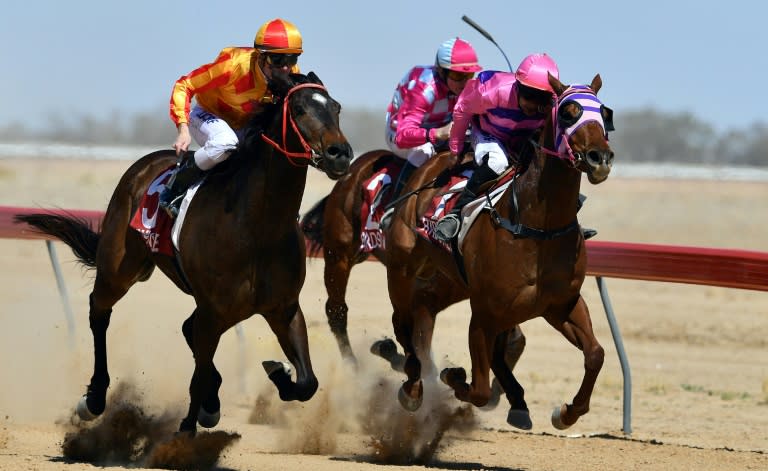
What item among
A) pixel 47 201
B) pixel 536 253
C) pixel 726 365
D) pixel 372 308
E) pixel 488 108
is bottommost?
pixel 47 201

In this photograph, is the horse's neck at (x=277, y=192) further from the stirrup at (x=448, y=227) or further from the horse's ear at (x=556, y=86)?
the horse's ear at (x=556, y=86)

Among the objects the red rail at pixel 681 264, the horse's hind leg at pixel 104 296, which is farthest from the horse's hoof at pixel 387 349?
the horse's hind leg at pixel 104 296

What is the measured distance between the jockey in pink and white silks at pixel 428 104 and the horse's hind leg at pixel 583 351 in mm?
2297

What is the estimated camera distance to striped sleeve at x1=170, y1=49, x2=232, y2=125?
24.3 ft

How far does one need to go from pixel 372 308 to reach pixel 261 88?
7.64 meters

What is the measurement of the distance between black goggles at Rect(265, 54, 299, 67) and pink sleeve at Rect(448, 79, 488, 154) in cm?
121

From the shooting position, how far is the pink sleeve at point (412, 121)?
30.7ft

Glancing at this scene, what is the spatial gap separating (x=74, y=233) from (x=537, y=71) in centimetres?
327

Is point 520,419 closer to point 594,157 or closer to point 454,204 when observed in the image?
point 454,204

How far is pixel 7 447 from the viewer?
8016mm

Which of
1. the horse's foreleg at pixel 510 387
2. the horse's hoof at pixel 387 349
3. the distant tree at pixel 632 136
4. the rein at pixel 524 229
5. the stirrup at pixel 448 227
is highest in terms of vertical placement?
the rein at pixel 524 229

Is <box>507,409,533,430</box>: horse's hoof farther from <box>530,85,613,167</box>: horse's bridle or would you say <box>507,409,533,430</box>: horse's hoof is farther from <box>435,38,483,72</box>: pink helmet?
<box>435,38,483,72</box>: pink helmet

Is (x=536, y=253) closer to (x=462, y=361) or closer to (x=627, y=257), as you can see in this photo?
(x=627, y=257)

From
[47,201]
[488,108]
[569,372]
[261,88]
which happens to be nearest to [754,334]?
[569,372]
